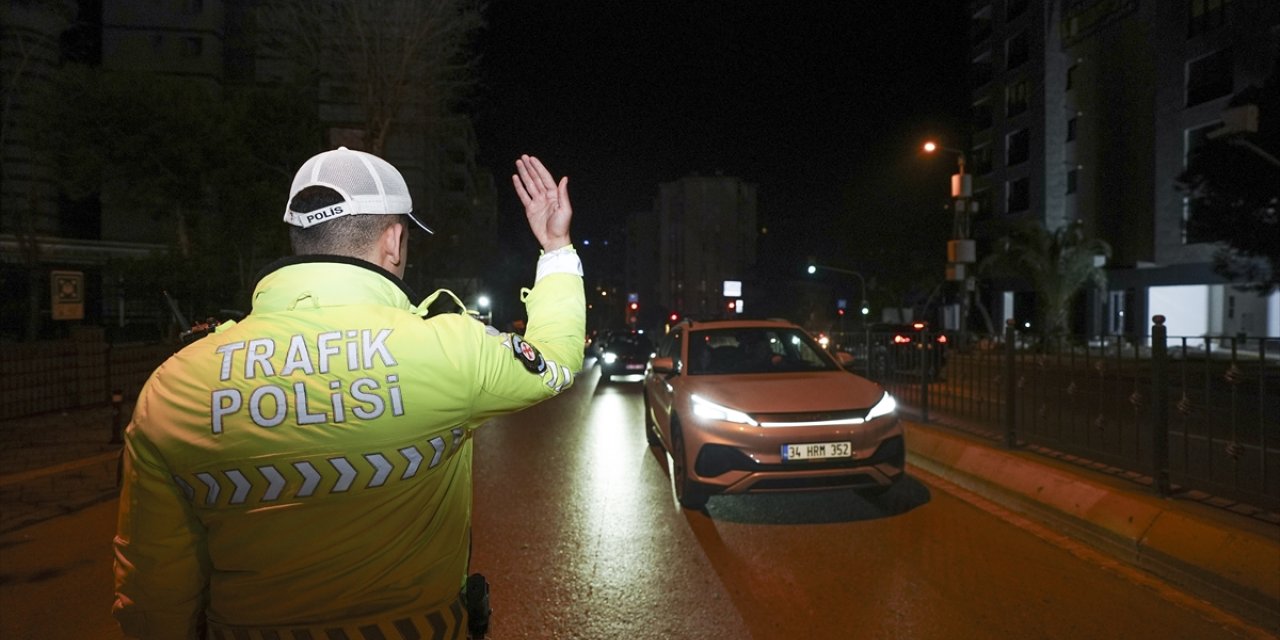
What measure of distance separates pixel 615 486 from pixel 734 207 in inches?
1896

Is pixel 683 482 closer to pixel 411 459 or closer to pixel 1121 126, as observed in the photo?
pixel 411 459

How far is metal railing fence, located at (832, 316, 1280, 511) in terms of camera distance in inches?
218

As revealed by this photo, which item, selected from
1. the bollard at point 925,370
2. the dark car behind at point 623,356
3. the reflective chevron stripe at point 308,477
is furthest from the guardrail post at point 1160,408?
the dark car behind at point 623,356

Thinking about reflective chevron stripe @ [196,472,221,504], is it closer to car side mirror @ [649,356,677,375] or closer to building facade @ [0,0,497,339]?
car side mirror @ [649,356,677,375]

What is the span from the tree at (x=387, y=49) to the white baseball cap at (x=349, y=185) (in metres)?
19.2

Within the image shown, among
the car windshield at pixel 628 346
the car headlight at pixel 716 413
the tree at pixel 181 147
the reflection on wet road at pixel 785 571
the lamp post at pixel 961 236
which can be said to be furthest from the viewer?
the tree at pixel 181 147

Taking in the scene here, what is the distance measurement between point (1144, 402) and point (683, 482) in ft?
11.8

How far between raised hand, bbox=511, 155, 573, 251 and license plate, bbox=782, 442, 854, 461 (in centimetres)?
471

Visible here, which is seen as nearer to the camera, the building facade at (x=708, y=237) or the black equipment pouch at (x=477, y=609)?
the black equipment pouch at (x=477, y=609)

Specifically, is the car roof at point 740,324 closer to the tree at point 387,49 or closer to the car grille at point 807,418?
the car grille at point 807,418

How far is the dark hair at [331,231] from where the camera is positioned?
2.00 metres

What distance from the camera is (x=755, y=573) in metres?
Answer: 5.49

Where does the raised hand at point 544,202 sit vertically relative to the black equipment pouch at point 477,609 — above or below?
above

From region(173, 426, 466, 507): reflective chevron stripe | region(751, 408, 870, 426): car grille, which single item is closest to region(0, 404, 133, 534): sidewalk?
region(751, 408, 870, 426): car grille
